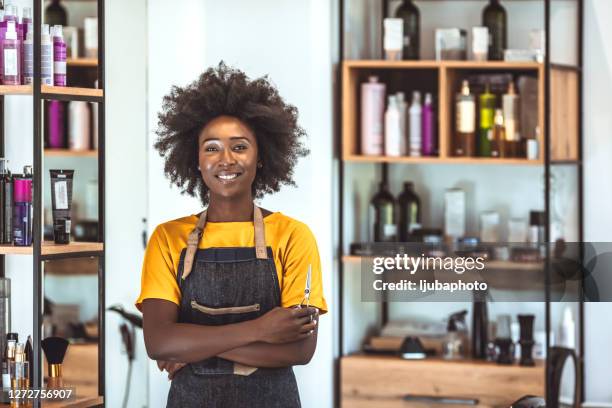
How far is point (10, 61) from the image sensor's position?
2117 mm

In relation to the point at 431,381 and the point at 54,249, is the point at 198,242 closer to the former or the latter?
the point at 54,249

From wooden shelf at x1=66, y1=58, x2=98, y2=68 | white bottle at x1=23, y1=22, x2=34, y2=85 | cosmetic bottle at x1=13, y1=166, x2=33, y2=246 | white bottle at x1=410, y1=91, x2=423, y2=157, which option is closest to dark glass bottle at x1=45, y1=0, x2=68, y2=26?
wooden shelf at x1=66, y1=58, x2=98, y2=68

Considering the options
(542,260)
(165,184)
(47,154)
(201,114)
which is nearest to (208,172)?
(201,114)

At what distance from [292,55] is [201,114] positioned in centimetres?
96

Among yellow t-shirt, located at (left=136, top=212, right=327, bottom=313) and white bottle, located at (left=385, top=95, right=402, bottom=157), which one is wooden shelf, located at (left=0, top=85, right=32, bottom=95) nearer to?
yellow t-shirt, located at (left=136, top=212, right=327, bottom=313)

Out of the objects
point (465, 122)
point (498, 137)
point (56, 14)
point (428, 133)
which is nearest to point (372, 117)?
point (428, 133)

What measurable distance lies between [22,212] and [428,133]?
170 centimetres

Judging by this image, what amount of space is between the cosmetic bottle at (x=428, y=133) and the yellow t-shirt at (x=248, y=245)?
1484 mm

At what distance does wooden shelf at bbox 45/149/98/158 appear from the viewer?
10.3ft

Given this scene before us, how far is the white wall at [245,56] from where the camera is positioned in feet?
9.52

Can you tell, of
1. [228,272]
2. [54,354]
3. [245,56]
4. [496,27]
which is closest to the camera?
[228,272]

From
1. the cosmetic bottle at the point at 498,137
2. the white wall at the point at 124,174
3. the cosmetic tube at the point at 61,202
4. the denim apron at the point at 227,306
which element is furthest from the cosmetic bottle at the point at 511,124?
the cosmetic tube at the point at 61,202

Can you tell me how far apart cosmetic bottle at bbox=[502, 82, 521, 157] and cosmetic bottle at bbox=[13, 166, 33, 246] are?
1.86m

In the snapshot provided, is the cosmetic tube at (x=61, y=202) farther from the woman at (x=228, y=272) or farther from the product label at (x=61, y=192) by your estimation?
the woman at (x=228, y=272)
